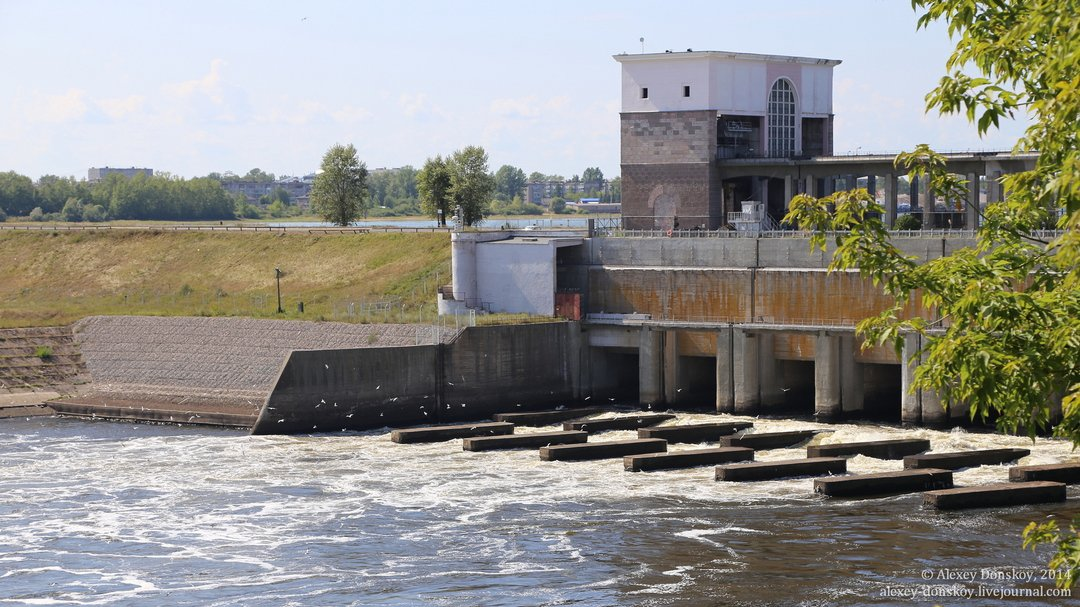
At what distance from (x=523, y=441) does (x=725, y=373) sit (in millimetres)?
12438

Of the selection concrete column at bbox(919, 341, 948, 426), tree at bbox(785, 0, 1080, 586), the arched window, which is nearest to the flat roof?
the arched window

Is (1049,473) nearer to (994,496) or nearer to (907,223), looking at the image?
(994,496)

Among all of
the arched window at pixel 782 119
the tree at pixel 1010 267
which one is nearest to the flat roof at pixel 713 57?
the arched window at pixel 782 119

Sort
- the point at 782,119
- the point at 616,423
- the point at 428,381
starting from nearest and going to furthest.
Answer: the point at 616,423 → the point at 428,381 → the point at 782,119

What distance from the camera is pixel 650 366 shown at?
64750 millimetres

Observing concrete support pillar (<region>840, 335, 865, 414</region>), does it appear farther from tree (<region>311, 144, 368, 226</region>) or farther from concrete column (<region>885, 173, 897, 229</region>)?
tree (<region>311, 144, 368, 226</region>)

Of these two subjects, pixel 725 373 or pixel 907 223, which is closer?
pixel 725 373

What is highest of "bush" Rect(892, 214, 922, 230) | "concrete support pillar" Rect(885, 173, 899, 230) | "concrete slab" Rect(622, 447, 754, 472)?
"concrete support pillar" Rect(885, 173, 899, 230)

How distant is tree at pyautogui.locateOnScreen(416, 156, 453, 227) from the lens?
10362 centimetres

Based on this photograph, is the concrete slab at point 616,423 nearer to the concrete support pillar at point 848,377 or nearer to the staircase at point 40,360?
the concrete support pillar at point 848,377

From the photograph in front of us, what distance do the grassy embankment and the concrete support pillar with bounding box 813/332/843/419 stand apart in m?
19.0

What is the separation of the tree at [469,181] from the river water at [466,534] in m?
48.9

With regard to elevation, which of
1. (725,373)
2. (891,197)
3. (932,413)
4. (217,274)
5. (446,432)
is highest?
(891,197)

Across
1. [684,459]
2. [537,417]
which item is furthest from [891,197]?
[684,459]
